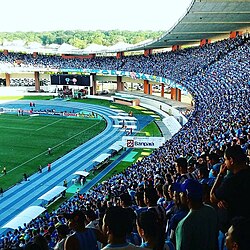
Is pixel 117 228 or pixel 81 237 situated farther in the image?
pixel 81 237

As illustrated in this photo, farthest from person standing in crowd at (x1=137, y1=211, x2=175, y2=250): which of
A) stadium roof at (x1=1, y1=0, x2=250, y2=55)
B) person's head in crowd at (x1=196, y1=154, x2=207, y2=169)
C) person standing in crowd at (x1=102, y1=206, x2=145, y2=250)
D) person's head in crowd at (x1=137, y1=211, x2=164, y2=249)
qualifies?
stadium roof at (x1=1, y1=0, x2=250, y2=55)

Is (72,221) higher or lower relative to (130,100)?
higher

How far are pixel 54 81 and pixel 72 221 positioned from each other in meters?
55.4

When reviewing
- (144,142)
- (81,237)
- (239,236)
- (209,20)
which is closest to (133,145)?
(144,142)

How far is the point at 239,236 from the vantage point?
313 cm

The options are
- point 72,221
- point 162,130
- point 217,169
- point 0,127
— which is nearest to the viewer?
point 72,221

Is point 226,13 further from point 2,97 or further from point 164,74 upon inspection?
point 2,97

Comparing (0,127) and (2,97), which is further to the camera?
(2,97)

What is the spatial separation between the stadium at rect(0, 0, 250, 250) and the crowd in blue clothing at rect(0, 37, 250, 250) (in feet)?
0.08

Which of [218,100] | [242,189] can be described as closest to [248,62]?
[218,100]

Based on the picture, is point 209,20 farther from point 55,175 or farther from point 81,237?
point 81,237

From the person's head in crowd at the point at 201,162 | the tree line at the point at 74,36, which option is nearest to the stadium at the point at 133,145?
the person's head in crowd at the point at 201,162

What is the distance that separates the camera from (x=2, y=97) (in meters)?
58.2

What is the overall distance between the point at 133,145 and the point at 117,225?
2566 centimetres
